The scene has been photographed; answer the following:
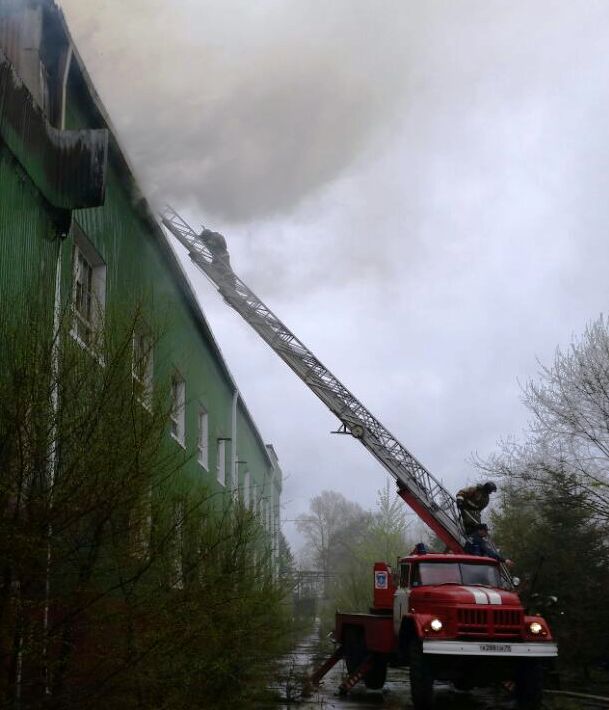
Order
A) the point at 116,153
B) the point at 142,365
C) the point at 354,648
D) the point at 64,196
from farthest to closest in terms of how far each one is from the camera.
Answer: the point at 354,648
the point at 116,153
the point at 64,196
the point at 142,365

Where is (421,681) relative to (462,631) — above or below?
below

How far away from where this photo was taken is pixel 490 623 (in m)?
11.6

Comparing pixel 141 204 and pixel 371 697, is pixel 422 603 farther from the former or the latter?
pixel 141 204

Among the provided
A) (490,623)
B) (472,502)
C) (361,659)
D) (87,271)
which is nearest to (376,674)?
(361,659)

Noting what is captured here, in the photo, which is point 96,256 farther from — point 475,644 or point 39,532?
point 475,644

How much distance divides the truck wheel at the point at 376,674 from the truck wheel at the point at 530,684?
2776 millimetres

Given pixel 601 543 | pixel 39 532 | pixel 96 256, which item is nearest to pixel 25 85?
pixel 96 256

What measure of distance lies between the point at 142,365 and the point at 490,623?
7.46 m

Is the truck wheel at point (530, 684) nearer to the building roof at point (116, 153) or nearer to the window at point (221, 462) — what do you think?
the building roof at point (116, 153)

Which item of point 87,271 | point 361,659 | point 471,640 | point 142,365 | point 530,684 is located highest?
point 87,271

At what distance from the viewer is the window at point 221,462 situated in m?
20.6

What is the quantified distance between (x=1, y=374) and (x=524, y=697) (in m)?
9.13

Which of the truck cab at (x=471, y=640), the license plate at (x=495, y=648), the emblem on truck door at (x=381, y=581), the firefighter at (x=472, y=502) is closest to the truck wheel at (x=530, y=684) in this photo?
the truck cab at (x=471, y=640)

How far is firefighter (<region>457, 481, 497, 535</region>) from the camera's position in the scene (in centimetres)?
1445
